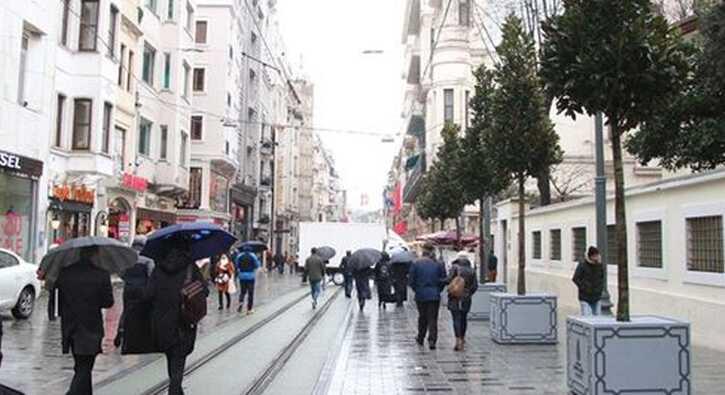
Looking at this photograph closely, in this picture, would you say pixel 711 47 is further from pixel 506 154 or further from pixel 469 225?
pixel 469 225

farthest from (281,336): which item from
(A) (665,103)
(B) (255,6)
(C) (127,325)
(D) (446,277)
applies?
(B) (255,6)

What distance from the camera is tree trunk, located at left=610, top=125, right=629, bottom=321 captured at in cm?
896

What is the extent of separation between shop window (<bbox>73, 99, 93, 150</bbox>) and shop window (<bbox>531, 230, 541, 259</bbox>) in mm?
15928

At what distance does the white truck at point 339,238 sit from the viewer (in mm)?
44000

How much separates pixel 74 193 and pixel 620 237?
73.8 feet

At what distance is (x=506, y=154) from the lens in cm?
1573

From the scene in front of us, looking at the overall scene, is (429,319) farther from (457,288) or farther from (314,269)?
(314,269)

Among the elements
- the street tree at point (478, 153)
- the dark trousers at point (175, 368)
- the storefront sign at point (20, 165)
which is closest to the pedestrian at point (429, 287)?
the street tree at point (478, 153)

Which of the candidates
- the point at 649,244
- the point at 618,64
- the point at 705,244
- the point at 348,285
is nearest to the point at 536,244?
the point at 348,285

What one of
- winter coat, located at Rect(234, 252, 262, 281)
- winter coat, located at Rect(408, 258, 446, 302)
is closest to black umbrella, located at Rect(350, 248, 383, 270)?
winter coat, located at Rect(234, 252, 262, 281)

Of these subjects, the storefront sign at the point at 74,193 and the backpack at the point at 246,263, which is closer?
the backpack at the point at 246,263

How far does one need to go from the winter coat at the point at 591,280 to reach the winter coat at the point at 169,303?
30.6ft

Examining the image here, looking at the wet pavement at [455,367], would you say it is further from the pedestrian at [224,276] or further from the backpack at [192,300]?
the pedestrian at [224,276]

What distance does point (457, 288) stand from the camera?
1376 cm
